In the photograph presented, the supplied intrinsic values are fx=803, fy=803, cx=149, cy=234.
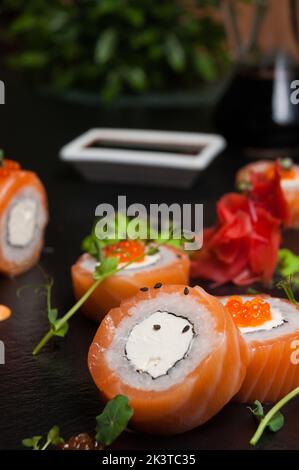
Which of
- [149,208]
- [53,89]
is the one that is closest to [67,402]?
[149,208]

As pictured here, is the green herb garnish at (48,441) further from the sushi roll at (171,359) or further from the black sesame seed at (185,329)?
the black sesame seed at (185,329)

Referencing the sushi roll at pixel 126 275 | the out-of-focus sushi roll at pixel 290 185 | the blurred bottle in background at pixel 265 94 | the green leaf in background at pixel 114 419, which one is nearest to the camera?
the green leaf in background at pixel 114 419

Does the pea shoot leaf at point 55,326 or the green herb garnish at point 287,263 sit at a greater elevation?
the pea shoot leaf at point 55,326

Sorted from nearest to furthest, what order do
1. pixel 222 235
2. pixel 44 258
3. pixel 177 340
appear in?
1. pixel 177 340
2. pixel 222 235
3. pixel 44 258

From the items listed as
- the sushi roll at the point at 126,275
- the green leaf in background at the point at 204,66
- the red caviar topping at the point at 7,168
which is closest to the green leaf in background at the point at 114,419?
the sushi roll at the point at 126,275

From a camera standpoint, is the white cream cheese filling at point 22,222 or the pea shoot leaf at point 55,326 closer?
the pea shoot leaf at point 55,326

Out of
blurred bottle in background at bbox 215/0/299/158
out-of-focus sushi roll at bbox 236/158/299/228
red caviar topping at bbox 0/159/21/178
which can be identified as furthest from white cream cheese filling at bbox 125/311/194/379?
blurred bottle in background at bbox 215/0/299/158

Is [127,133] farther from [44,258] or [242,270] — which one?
[242,270]

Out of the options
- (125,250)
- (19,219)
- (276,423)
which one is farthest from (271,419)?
(19,219)
